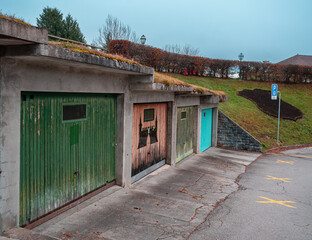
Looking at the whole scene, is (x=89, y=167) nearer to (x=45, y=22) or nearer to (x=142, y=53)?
(x=142, y=53)

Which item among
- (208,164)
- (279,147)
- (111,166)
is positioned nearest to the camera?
(111,166)

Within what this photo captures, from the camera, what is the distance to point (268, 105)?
21.1m

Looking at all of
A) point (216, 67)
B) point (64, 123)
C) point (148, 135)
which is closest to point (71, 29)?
point (216, 67)

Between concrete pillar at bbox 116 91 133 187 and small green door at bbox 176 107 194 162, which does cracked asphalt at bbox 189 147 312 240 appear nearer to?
concrete pillar at bbox 116 91 133 187

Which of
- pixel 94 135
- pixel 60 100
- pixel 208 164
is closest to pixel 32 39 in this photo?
pixel 60 100

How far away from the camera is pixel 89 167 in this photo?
6098 mm

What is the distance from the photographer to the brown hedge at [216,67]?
71.9ft

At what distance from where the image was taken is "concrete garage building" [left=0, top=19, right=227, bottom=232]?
158 inches

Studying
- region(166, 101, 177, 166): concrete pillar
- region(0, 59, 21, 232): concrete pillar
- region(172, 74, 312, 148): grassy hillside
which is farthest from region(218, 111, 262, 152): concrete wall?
region(0, 59, 21, 232): concrete pillar

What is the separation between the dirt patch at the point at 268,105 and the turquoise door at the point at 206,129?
7039 mm

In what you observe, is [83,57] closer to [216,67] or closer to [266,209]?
[266,209]

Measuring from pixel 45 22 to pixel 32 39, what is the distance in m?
36.3

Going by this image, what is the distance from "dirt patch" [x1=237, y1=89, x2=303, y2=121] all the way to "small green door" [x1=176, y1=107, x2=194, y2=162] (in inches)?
385

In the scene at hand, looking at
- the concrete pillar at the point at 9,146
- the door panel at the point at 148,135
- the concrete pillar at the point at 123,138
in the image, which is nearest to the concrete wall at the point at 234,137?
the door panel at the point at 148,135
